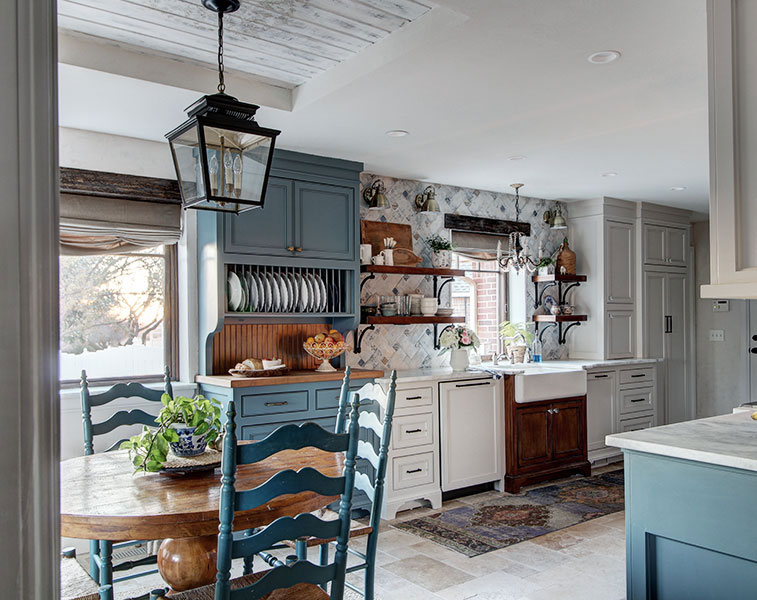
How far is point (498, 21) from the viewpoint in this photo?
2.40m

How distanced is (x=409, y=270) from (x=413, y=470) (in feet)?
4.86

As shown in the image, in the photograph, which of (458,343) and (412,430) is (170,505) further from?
(458,343)

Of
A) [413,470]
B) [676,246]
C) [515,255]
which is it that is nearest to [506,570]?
[413,470]

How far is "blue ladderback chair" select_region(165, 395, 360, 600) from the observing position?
1664mm

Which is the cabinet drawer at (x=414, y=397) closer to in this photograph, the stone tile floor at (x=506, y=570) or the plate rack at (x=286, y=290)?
the plate rack at (x=286, y=290)

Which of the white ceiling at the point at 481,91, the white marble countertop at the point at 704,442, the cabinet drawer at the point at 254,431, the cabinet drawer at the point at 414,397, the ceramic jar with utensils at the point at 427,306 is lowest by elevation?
the cabinet drawer at the point at 254,431

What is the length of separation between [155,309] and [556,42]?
113 inches

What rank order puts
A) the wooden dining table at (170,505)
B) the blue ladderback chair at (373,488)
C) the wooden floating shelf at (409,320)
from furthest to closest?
the wooden floating shelf at (409,320)
the blue ladderback chair at (373,488)
the wooden dining table at (170,505)

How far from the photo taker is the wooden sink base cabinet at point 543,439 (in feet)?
16.5

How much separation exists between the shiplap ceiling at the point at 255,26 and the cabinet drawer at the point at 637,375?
4318 mm

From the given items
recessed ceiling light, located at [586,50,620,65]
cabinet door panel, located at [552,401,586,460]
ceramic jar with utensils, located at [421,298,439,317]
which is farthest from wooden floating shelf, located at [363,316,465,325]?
recessed ceiling light, located at [586,50,620,65]

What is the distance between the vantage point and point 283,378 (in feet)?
12.9

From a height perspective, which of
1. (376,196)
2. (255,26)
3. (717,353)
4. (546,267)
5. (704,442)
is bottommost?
(717,353)

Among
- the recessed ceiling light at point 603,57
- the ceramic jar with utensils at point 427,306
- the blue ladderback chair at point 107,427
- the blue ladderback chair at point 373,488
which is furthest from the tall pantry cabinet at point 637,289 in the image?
the blue ladderback chair at point 107,427
